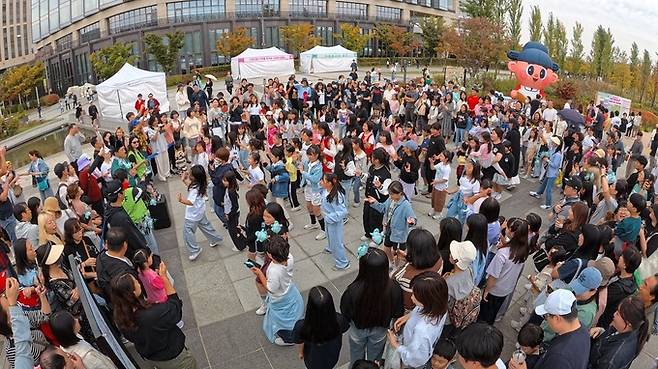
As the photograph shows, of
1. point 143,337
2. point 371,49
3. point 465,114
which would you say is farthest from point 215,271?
point 371,49

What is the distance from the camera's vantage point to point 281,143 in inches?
375

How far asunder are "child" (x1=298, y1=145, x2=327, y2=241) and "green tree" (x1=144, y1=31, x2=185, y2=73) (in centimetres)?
3219

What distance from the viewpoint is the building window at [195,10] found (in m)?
41.3

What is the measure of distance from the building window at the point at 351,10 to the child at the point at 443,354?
49932 mm

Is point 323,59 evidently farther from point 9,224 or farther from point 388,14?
point 9,224

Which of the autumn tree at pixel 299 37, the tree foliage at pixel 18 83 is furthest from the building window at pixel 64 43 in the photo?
the autumn tree at pixel 299 37

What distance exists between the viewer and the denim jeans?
12.6 ft

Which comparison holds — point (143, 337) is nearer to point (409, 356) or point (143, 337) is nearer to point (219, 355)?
point (219, 355)

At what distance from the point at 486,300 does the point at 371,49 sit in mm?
49358

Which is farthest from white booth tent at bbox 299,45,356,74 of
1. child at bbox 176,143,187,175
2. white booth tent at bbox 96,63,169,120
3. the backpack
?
the backpack

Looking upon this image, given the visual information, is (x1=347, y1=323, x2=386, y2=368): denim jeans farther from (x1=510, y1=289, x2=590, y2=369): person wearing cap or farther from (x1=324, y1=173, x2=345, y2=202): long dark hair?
(x1=324, y1=173, x2=345, y2=202): long dark hair

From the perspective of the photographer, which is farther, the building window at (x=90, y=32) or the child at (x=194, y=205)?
the building window at (x=90, y=32)

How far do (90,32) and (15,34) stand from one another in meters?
42.2

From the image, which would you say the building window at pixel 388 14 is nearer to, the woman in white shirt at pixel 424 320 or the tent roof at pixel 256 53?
the tent roof at pixel 256 53
